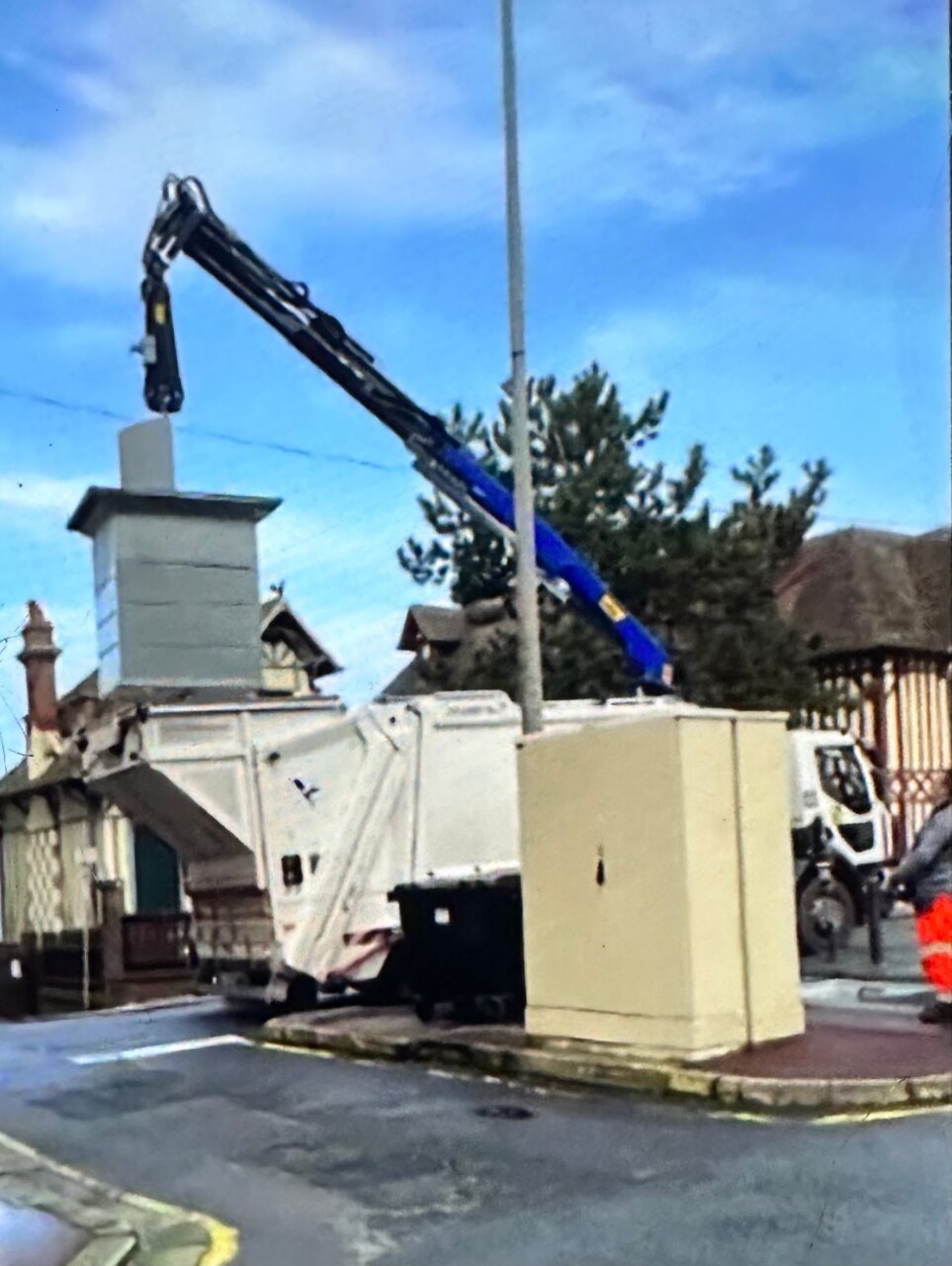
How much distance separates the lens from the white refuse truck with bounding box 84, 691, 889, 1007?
12.7m

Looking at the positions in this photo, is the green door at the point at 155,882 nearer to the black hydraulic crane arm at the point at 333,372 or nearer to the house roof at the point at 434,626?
the house roof at the point at 434,626

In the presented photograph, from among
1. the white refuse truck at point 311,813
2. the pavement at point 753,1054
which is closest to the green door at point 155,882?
the white refuse truck at point 311,813

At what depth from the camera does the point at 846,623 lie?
52.4ft

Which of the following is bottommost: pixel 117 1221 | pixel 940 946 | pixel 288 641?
pixel 117 1221

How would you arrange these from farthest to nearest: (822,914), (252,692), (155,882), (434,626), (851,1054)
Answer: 1. (155,882)
2. (434,626)
3. (822,914)
4. (252,692)
5. (851,1054)

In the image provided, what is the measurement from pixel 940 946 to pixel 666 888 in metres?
1.99

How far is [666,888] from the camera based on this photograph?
9.65 metres

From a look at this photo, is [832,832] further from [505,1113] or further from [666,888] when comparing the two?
[505,1113]

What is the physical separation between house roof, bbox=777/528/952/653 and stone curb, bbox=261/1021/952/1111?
2.45 meters

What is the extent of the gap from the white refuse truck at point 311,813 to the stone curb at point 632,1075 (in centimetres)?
102

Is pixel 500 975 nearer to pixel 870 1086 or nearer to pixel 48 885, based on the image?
pixel 870 1086

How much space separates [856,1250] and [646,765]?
4.41m

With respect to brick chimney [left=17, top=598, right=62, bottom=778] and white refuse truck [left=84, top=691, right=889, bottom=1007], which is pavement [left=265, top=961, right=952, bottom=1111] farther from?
brick chimney [left=17, top=598, right=62, bottom=778]

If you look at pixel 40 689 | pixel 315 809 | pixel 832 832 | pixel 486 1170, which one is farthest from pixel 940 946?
pixel 832 832
